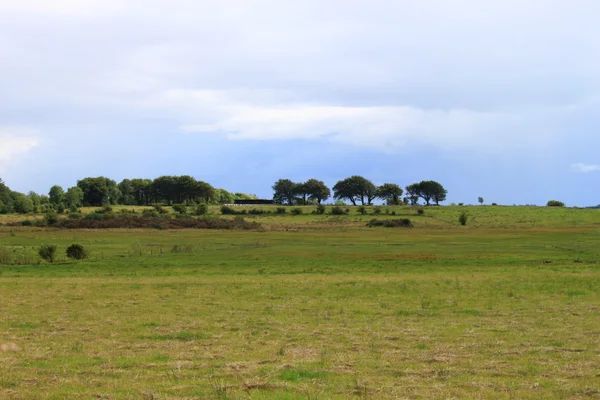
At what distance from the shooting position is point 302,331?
17062mm

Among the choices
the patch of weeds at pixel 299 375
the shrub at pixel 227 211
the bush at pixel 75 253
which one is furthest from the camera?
the shrub at pixel 227 211

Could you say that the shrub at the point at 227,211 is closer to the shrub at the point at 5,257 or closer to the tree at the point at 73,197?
the tree at the point at 73,197

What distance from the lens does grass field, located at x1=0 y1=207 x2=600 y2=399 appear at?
10.5 meters

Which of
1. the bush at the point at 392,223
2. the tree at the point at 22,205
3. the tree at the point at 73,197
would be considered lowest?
the bush at the point at 392,223

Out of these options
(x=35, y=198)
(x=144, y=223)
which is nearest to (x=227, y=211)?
(x=144, y=223)

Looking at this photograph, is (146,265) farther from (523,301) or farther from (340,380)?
(340,380)

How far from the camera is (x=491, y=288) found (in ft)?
95.2

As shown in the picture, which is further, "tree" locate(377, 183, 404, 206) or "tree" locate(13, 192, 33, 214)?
"tree" locate(377, 183, 404, 206)

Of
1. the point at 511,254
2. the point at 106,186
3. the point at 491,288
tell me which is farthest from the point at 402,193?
the point at 491,288

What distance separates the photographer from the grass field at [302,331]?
10.5 meters

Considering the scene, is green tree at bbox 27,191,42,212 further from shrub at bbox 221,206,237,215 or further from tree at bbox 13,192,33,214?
shrub at bbox 221,206,237,215

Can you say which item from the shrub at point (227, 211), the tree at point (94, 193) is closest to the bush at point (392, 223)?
the shrub at point (227, 211)

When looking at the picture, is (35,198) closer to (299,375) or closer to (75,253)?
(75,253)

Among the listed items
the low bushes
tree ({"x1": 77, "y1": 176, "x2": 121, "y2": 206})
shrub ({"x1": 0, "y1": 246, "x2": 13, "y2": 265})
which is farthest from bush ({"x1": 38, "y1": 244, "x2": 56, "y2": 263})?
tree ({"x1": 77, "y1": 176, "x2": 121, "y2": 206})
